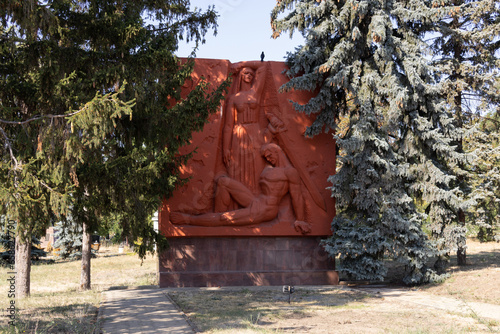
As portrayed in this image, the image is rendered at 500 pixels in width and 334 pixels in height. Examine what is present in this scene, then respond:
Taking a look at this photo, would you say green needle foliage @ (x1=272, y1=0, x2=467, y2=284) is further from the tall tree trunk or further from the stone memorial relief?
the tall tree trunk

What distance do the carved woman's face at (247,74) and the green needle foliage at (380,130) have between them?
107 cm

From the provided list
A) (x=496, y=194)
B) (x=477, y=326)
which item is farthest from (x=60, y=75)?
(x=496, y=194)

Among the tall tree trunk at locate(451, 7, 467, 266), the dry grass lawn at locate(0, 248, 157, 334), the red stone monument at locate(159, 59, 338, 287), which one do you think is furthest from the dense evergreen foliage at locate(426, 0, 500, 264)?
the dry grass lawn at locate(0, 248, 157, 334)

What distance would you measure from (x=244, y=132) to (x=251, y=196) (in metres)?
1.68

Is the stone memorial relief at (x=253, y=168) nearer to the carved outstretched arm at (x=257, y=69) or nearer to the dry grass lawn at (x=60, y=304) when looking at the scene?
the carved outstretched arm at (x=257, y=69)

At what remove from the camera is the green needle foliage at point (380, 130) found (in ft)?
37.0

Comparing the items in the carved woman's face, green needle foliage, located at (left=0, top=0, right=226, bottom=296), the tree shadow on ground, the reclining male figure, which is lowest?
the tree shadow on ground

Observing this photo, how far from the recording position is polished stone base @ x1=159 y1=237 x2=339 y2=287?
11195mm

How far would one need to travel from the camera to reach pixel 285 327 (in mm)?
6617

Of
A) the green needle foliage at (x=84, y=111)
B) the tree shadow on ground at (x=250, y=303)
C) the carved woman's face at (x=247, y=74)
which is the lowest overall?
the tree shadow on ground at (x=250, y=303)

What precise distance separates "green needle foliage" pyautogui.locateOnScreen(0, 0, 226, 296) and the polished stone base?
2.07m

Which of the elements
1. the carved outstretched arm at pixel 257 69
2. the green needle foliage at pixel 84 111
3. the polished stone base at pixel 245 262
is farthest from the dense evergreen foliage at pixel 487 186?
the green needle foliage at pixel 84 111

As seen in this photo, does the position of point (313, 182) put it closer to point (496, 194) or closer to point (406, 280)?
point (406, 280)

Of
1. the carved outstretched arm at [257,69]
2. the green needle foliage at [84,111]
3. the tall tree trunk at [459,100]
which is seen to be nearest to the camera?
the green needle foliage at [84,111]
